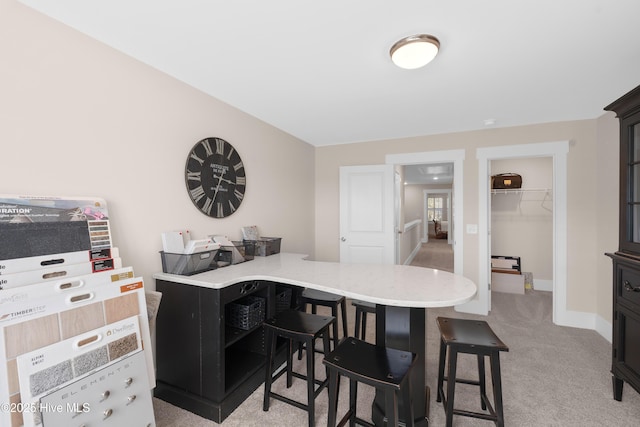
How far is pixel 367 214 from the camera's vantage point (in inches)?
165

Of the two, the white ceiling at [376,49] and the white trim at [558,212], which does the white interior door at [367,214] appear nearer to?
the white ceiling at [376,49]

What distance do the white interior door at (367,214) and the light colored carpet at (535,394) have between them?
→ 132 cm

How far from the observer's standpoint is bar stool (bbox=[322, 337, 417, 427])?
1.27 m

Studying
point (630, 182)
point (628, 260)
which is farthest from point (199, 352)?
point (630, 182)

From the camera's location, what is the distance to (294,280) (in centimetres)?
187

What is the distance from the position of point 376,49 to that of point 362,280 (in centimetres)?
149

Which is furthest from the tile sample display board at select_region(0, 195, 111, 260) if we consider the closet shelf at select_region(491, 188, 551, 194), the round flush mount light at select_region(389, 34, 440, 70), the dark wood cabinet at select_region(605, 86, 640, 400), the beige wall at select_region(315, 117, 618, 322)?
the closet shelf at select_region(491, 188, 551, 194)

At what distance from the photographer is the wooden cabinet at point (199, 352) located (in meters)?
1.84

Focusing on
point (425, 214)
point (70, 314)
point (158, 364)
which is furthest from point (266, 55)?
point (425, 214)

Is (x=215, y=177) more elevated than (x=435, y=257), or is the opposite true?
(x=215, y=177)

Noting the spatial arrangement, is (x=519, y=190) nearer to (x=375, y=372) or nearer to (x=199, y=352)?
(x=375, y=372)

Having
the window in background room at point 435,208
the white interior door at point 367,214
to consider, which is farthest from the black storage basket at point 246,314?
the window in background room at point 435,208

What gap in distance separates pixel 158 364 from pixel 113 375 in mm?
658

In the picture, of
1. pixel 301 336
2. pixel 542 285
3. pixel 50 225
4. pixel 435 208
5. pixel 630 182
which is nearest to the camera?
pixel 50 225
